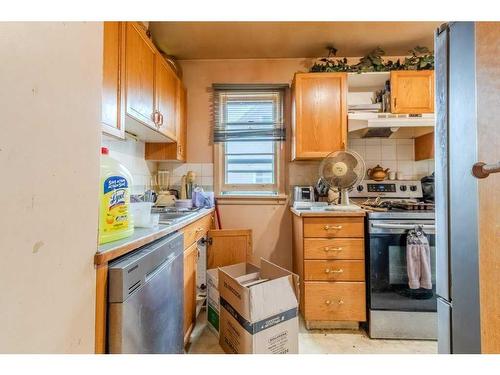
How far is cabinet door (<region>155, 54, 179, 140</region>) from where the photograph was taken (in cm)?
183

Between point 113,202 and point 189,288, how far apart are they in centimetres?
95

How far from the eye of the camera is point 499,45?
56 centimetres

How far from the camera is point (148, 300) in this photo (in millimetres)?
849

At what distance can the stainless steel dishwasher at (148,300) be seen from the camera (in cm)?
70

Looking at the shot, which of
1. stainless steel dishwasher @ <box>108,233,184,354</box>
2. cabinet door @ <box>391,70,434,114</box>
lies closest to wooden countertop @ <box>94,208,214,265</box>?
stainless steel dishwasher @ <box>108,233,184,354</box>

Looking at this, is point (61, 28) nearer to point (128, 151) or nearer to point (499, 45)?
point (499, 45)

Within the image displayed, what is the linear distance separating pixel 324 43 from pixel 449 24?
1.84 m

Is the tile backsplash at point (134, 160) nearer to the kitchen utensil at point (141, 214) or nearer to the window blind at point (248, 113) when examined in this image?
the window blind at point (248, 113)

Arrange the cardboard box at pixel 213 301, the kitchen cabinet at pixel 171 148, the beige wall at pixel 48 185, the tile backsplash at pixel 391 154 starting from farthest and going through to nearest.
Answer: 1. the tile backsplash at pixel 391 154
2. the kitchen cabinet at pixel 171 148
3. the cardboard box at pixel 213 301
4. the beige wall at pixel 48 185

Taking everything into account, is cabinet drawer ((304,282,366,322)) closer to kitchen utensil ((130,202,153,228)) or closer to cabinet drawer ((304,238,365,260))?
cabinet drawer ((304,238,365,260))

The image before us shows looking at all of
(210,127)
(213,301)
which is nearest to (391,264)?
(213,301)

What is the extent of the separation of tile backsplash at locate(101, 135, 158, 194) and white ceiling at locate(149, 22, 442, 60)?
3.30 ft

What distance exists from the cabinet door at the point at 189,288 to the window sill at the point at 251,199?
3.03 ft

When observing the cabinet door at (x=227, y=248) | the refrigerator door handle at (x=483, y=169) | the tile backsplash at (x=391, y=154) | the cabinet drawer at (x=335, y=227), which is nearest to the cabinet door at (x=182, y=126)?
the cabinet door at (x=227, y=248)
